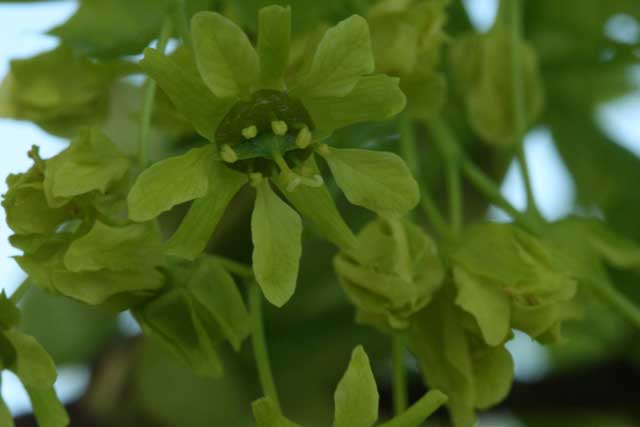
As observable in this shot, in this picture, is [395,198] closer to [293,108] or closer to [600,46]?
[293,108]

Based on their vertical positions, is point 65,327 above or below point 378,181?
below

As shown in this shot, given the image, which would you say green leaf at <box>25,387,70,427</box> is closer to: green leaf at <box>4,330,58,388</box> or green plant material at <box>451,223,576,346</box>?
green leaf at <box>4,330,58,388</box>

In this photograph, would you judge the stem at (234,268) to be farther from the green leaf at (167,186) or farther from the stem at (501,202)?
the stem at (501,202)

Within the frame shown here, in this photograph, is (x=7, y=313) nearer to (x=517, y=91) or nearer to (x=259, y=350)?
(x=259, y=350)

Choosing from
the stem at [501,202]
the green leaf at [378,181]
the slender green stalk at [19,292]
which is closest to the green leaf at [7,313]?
the slender green stalk at [19,292]

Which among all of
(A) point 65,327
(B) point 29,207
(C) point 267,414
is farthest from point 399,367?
→ (A) point 65,327
